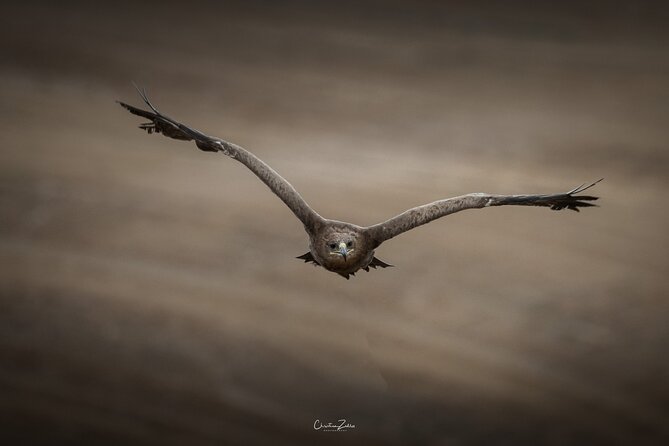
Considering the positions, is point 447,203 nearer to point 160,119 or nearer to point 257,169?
point 257,169

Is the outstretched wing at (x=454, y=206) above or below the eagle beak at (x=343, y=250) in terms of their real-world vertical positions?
above

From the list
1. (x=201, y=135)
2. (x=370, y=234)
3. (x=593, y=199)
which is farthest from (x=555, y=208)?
(x=201, y=135)

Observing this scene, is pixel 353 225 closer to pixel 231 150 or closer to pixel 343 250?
pixel 343 250

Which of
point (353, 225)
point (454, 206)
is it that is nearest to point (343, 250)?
point (353, 225)

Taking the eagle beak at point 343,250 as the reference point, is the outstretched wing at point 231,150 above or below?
above

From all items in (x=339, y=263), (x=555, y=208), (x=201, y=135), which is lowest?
(x=339, y=263)

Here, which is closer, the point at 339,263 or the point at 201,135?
the point at 339,263
